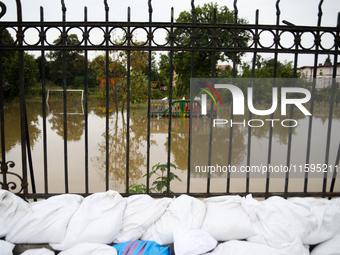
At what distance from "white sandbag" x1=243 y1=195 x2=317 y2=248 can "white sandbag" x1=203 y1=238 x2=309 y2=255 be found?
75 millimetres

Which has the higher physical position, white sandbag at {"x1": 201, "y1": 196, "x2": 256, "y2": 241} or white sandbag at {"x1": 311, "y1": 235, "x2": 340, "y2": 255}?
white sandbag at {"x1": 201, "y1": 196, "x2": 256, "y2": 241}

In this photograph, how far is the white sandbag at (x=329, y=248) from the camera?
5.95 ft

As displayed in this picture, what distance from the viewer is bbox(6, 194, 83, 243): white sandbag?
1883mm

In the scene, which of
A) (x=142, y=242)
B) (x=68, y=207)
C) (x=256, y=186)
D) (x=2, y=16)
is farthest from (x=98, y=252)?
(x=256, y=186)

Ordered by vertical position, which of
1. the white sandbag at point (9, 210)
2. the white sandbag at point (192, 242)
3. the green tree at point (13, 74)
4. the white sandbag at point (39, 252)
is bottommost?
the white sandbag at point (39, 252)

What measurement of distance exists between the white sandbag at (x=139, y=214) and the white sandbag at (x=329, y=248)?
4.04 ft

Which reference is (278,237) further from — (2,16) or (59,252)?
(2,16)

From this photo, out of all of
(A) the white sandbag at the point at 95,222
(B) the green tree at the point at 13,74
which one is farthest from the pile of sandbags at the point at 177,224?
(B) the green tree at the point at 13,74

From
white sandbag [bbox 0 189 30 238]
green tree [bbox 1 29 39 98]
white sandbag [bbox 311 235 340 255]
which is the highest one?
green tree [bbox 1 29 39 98]

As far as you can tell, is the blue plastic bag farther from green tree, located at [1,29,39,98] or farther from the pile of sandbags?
green tree, located at [1,29,39,98]

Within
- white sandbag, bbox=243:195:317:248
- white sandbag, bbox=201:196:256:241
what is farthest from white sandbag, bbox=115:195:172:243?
white sandbag, bbox=243:195:317:248

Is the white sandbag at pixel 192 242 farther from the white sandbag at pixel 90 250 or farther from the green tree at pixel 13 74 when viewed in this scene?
the green tree at pixel 13 74

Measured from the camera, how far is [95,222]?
6.30 ft

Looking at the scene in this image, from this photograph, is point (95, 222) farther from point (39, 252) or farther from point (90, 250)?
point (39, 252)
